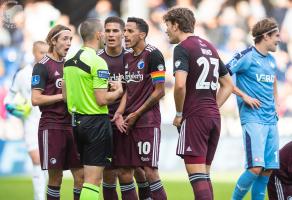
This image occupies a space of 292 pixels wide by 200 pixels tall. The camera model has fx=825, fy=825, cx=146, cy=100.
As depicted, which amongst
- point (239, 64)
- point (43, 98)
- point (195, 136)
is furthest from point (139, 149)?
point (239, 64)

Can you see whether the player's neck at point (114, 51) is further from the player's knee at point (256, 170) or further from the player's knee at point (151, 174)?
the player's knee at point (256, 170)

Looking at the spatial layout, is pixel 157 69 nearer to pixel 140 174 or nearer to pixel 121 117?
pixel 121 117

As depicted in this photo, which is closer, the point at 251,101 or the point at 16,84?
the point at 251,101

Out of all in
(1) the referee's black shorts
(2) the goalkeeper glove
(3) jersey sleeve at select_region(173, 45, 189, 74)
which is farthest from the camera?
(2) the goalkeeper glove

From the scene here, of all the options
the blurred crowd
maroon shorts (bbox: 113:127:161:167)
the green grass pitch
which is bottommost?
the green grass pitch

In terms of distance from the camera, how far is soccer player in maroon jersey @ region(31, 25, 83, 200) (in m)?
9.36

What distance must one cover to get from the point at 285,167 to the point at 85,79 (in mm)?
2694

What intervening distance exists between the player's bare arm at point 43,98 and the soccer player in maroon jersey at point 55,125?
1 centimetres

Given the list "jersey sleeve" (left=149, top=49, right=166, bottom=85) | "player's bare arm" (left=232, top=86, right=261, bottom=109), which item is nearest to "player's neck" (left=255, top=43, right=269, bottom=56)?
"player's bare arm" (left=232, top=86, right=261, bottom=109)

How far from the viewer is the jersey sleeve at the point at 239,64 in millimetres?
9789

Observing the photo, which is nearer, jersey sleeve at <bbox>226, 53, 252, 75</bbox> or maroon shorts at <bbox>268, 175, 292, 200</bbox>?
maroon shorts at <bbox>268, 175, 292, 200</bbox>

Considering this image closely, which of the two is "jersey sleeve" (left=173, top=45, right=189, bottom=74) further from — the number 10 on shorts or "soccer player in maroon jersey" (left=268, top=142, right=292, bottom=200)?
"soccer player in maroon jersey" (left=268, top=142, right=292, bottom=200)

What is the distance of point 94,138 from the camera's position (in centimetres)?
862

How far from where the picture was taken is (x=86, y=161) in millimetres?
8633
